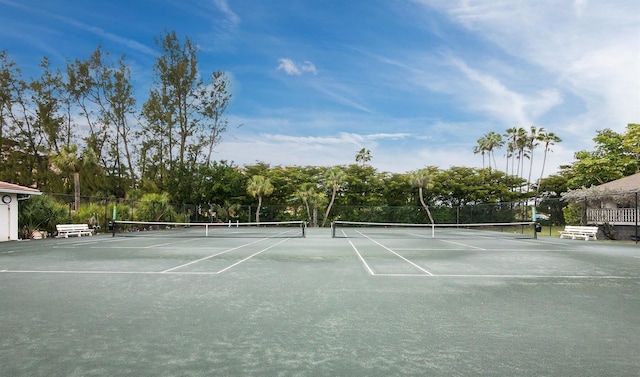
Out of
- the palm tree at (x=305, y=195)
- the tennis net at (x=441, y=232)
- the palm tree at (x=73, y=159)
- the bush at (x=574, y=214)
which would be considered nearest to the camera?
the tennis net at (x=441, y=232)

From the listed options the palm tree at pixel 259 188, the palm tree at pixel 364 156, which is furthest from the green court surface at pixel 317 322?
the palm tree at pixel 364 156

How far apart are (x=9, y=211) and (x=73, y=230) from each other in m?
3.53

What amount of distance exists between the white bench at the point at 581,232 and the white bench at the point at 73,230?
98.3 ft

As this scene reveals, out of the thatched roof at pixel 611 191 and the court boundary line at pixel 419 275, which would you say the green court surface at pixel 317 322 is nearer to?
the court boundary line at pixel 419 275

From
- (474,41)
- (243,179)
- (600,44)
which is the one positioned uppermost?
(474,41)

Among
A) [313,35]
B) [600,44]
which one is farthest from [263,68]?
[600,44]

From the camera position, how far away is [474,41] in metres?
29.5

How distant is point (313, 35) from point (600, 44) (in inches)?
810

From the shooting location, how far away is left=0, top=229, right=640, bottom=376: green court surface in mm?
3859

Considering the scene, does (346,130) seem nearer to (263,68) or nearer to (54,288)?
(263,68)

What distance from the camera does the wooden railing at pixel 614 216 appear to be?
25.6 m

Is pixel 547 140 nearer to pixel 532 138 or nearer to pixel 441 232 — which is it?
pixel 532 138

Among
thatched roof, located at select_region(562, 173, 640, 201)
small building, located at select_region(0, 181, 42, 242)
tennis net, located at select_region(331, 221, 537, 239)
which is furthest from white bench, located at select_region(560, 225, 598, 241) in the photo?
small building, located at select_region(0, 181, 42, 242)

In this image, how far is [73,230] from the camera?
78.9ft
